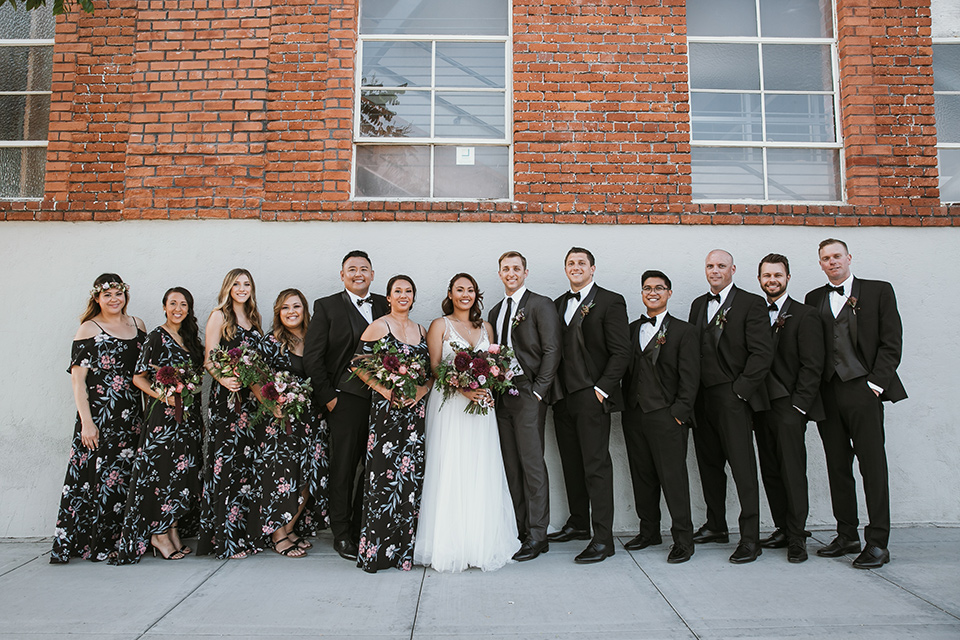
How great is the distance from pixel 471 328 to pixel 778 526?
286 centimetres

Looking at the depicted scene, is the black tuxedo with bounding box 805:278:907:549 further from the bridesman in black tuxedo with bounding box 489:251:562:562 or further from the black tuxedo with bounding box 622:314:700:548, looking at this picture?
the bridesman in black tuxedo with bounding box 489:251:562:562

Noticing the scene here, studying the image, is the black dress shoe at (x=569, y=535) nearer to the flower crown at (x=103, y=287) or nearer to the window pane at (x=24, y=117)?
the flower crown at (x=103, y=287)

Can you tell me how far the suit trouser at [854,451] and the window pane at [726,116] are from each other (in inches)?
112

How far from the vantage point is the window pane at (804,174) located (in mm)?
6500

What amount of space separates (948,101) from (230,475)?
7648 mm

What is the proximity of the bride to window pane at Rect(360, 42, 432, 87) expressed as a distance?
105 inches

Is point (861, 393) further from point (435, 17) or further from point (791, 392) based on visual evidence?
point (435, 17)

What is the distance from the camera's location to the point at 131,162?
6176 mm

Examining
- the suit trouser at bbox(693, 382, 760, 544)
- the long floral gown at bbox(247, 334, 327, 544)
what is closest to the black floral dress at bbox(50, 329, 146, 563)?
the long floral gown at bbox(247, 334, 327, 544)

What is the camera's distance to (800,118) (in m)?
6.60

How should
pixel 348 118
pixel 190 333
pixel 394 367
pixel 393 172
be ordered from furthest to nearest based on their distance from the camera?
pixel 393 172 → pixel 348 118 → pixel 190 333 → pixel 394 367

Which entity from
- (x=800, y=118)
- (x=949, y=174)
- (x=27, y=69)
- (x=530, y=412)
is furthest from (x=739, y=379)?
(x=27, y=69)

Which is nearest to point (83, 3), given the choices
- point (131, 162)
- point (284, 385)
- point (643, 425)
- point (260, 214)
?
point (131, 162)

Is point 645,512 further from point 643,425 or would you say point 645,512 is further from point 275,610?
point 275,610
